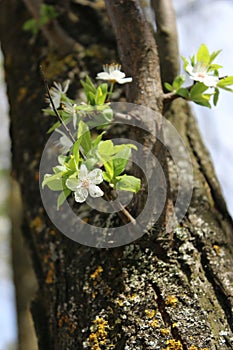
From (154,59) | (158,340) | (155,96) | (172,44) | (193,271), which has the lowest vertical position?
(158,340)

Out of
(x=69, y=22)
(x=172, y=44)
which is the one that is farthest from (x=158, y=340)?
(x=69, y=22)

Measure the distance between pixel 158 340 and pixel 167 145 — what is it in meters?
0.56

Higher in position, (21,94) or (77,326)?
(21,94)

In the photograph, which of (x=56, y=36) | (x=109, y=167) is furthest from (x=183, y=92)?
(x=56, y=36)

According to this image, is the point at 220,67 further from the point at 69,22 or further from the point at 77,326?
the point at 69,22

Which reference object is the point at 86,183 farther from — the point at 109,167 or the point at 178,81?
the point at 178,81

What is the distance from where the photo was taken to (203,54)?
1.13 m

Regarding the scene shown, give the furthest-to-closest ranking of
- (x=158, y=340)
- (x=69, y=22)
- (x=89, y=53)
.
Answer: (x=69, y=22)
(x=89, y=53)
(x=158, y=340)

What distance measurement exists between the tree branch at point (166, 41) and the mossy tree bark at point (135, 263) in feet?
0.39

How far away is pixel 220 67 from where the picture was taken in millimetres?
1134

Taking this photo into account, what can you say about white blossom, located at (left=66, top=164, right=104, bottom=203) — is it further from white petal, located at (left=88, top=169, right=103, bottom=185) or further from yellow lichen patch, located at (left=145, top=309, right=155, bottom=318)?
yellow lichen patch, located at (left=145, top=309, right=155, bottom=318)

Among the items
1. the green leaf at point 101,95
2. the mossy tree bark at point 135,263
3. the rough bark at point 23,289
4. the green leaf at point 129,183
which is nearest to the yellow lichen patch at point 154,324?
the mossy tree bark at point 135,263

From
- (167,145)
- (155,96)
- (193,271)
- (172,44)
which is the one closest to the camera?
(193,271)

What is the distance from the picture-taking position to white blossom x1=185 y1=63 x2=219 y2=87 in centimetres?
112
